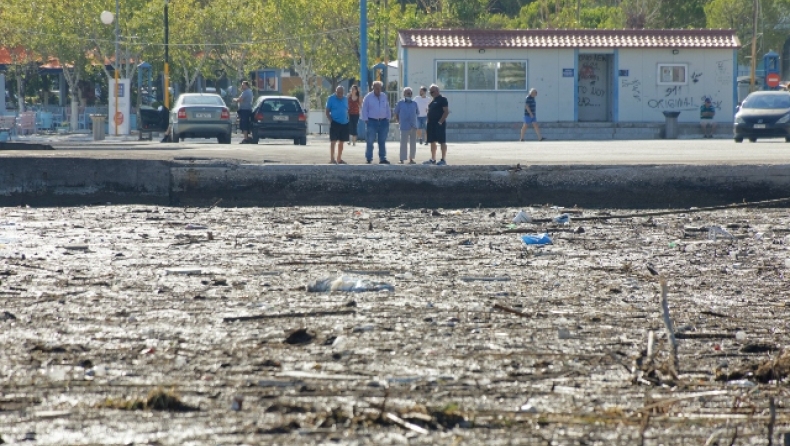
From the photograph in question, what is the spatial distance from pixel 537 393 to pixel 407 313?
1.83 meters

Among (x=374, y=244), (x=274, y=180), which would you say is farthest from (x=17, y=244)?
(x=274, y=180)

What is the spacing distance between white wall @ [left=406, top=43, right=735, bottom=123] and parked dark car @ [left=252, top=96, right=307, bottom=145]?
7.33 meters

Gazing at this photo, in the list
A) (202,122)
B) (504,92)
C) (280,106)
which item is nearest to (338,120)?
(202,122)

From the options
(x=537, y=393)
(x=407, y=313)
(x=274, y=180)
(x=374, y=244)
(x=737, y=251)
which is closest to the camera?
(x=537, y=393)

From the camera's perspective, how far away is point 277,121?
99.9 feet

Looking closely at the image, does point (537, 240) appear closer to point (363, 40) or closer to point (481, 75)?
point (363, 40)

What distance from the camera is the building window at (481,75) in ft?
124

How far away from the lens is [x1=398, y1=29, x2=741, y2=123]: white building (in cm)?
3759

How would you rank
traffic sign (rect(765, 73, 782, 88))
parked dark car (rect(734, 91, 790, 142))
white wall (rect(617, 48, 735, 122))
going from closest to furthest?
parked dark car (rect(734, 91, 790, 142)) → white wall (rect(617, 48, 735, 122)) → traffic sign (rect(765, 73, 782, 88))

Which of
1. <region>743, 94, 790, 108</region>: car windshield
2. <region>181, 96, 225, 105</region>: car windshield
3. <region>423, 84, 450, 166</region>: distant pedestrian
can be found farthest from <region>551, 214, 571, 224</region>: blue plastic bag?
<region>743, 94, 790, 108</region>: car windshield

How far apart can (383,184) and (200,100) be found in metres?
17.6

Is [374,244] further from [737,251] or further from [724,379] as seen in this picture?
[724,379]

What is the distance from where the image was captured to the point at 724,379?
4.77m

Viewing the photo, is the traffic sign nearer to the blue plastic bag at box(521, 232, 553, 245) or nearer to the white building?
the white building
